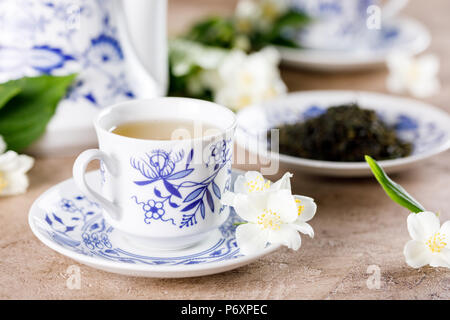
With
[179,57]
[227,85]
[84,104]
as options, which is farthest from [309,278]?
[179,57]

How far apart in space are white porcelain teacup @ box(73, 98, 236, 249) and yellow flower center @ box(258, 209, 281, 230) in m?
0.06

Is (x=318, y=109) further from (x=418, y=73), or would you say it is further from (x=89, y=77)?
(x=89, y=77)

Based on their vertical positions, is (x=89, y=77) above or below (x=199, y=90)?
above

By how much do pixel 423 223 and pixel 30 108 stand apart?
63 cm

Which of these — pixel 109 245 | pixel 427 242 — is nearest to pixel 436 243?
pixel 427 242

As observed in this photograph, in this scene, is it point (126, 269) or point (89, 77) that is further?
point (89, 77)

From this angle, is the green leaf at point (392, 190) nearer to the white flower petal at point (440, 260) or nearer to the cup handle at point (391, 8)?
the white flower petal at point (440, 260)

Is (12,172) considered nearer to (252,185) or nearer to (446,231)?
(252,185)

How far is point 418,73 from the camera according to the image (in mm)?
1371

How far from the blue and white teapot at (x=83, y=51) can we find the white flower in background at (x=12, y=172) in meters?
0.09

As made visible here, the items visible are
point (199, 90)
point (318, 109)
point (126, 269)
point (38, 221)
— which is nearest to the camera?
point (126, 269)

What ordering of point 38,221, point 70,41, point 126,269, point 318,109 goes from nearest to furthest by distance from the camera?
1. point 126,269
2. point 38,221
3. point 70,41
4. point 318,109
